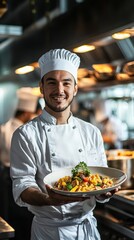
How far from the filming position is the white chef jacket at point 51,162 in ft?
8.28

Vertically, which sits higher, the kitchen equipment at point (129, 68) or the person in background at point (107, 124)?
the kitchen equipment at point (129, 68)

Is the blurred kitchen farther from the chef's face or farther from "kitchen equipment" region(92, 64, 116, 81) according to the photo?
the chef's face

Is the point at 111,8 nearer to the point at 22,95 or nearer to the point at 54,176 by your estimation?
the point at 54,176

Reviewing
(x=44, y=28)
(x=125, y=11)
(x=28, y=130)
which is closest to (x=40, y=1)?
(x=44, y=28)

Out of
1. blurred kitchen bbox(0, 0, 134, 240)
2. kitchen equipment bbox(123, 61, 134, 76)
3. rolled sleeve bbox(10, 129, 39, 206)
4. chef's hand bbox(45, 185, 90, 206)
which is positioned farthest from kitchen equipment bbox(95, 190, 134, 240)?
kitchen equipment bbox(123, 61, 134, 76)

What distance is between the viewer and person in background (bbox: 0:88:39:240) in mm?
4931

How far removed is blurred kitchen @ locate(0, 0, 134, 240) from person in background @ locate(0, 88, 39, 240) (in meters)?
0.57

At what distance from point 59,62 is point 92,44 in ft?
4.80

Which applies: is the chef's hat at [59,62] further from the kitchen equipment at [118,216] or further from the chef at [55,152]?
the kitchen equipment at [118,216]

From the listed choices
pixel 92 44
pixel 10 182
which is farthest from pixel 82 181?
pixel 10 182

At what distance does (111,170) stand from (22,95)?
4129 millimetres

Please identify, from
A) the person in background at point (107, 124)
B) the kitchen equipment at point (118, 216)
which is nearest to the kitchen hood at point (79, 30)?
the kitchen equipment at point (118, 216)

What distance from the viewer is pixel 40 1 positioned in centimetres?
552

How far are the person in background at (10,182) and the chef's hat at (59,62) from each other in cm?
230
